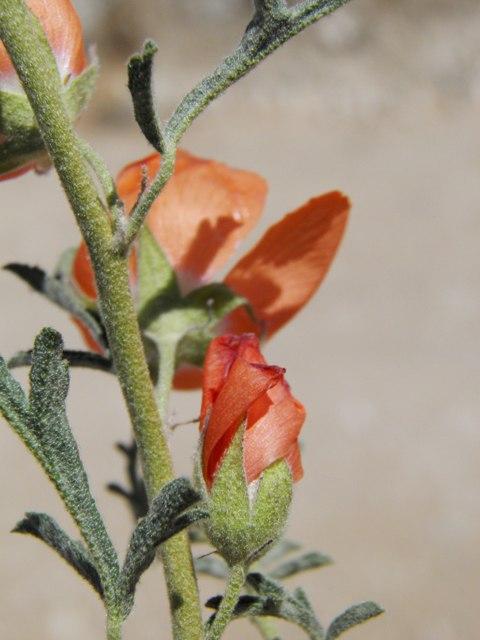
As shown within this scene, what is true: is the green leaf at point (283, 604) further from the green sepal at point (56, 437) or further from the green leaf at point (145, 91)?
the green leaf at point (145, 91)

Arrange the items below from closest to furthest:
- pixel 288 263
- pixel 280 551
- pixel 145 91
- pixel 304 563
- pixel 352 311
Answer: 1. pixel 145 91
2. pixel 288 263
3. pixel 304 563
4. pixel 280 551
5. pixel 352 311

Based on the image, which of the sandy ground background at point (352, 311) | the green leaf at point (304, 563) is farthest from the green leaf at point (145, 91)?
the sandy ground background at point (352, 311)

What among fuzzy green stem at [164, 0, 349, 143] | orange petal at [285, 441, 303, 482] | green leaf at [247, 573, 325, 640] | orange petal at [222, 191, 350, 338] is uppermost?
fuzzy green stem at [164, 0, 349, 143]

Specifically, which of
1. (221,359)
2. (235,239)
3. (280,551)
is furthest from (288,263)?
(280,551)

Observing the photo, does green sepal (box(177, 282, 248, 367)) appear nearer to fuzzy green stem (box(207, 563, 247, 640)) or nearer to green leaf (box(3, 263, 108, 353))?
green leaf (box(3, 263, 108, 353))

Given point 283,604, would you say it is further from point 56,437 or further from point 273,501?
point 56,437

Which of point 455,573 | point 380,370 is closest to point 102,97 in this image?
point 380,370

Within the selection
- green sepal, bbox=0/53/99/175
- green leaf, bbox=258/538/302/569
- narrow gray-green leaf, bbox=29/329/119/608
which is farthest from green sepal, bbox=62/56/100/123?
green leaf, bbox=258/538/302/569
